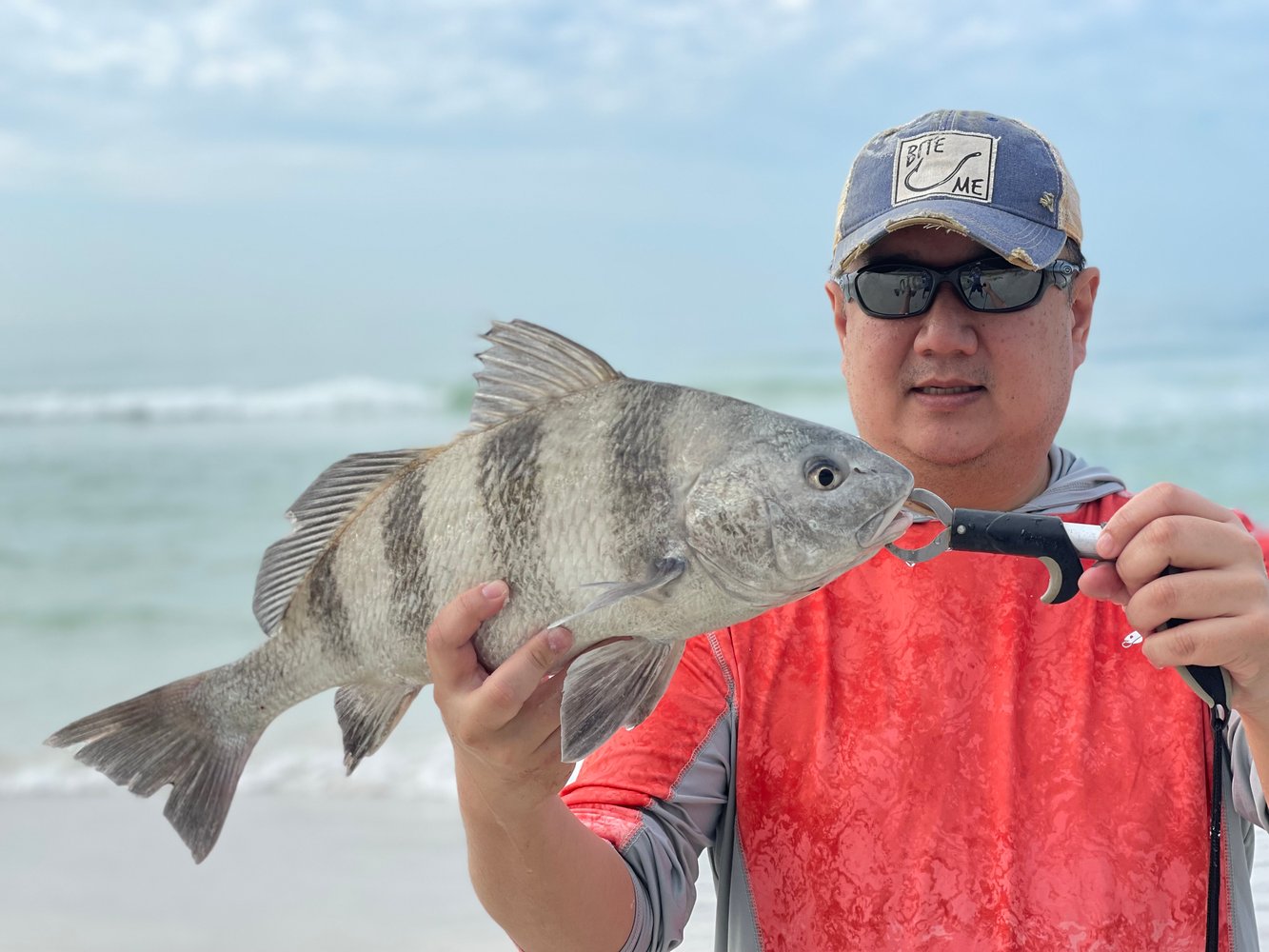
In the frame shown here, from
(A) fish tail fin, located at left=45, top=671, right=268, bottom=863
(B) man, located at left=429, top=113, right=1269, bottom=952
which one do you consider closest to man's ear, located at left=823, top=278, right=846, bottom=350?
(B) man, located at left=429, top=113, right=1269, bottom=952

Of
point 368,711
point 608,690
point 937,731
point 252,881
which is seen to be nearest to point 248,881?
point 252,881

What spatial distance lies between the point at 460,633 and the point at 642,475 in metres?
0.31

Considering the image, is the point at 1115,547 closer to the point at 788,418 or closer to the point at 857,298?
the point at 788,418

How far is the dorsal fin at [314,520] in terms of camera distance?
1682 mm

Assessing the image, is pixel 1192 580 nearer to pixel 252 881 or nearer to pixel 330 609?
pixel 330 609

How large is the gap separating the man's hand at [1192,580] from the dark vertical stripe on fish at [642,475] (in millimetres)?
566

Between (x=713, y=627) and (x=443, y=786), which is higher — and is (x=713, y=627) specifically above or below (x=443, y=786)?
above

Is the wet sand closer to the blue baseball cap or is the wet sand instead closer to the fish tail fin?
the fish tail fin

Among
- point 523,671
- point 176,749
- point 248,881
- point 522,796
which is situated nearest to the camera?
point 523,671

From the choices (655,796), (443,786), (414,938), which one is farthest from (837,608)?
(443,786)

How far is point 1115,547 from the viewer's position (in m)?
1.49

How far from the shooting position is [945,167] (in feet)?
6.68

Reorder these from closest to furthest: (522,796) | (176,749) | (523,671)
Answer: (523,671)
(522,796)
(176,749)

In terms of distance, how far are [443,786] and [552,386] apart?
3.39 meters
